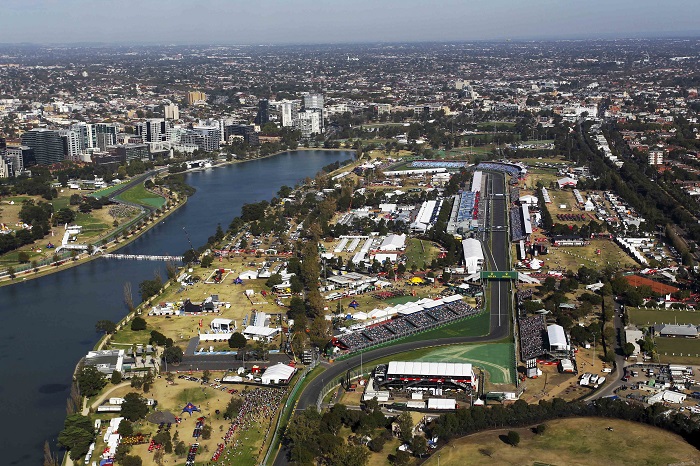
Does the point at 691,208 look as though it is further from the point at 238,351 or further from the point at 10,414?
the point at 10,414

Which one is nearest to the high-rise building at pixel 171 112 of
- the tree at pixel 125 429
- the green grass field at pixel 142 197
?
the green grass field at pixel 142 197

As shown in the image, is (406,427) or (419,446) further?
(406,427)

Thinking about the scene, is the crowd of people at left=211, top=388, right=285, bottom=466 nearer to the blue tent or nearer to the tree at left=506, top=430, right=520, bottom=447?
the blue tent

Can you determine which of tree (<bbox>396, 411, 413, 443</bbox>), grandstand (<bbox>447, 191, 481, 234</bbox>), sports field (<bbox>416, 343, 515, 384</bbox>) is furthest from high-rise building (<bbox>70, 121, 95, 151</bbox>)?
tree (<bbox>396, 411, 413, 443</bbox>)

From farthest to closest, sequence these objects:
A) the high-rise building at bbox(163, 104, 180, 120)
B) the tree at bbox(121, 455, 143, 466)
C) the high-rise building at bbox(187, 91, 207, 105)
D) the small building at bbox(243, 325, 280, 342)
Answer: the high-rise building at bbox(187, 91, 207, 105) < the high-rise building at bbox(163, 104, 180, 120) < the small building at bbox(243, 325, 280, 342) < the tree at bbox(121, 455, 143, 466)

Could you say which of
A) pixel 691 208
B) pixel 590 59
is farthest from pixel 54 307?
pixel 590 59

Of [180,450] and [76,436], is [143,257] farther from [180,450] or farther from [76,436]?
[180,450]

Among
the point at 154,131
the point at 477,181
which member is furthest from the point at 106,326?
the point at 154,131
